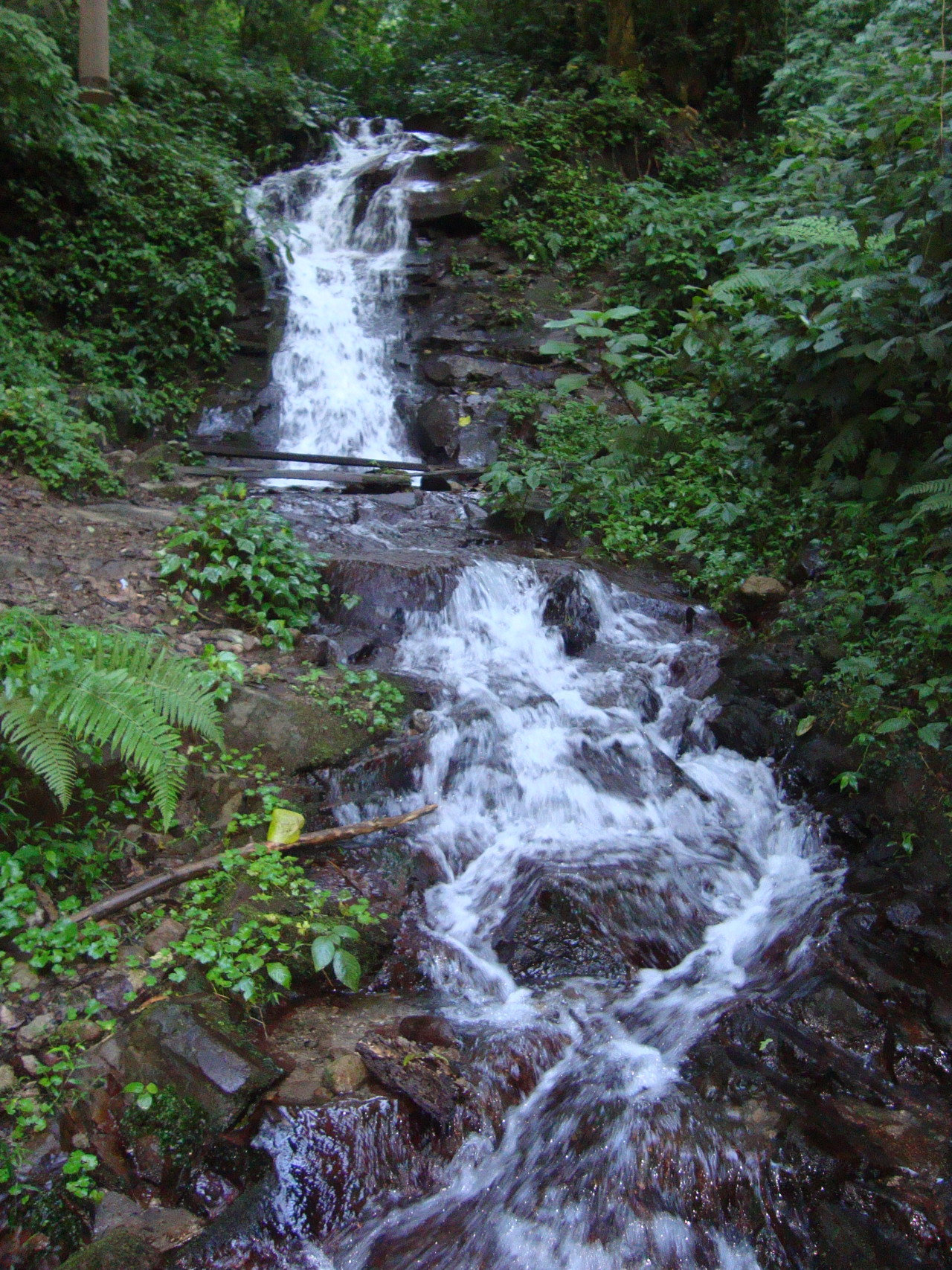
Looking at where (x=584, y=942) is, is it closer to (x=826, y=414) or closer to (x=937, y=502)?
(x=937, y=502)

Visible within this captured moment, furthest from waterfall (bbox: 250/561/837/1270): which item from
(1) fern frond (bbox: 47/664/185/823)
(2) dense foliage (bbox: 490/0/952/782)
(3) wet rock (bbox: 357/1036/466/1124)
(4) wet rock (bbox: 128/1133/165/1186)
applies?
(1) fern frond (bbox: 47/664/185/823)

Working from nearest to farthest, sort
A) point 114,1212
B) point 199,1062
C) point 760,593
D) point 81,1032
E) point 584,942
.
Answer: point 114,1212 < point 199,1062 < point 81,1032 < point 584,942 < point 760,593

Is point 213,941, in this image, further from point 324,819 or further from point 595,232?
point 595,232

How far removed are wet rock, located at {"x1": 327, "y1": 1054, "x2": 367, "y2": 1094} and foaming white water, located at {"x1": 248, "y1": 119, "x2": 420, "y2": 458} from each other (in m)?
8.49

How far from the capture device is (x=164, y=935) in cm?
366

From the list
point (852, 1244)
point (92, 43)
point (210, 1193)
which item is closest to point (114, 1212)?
point (210, 1193)

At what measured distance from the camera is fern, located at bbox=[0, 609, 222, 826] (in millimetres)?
3426

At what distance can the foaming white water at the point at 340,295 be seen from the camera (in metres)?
11.1

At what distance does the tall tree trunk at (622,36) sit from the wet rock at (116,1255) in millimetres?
16884

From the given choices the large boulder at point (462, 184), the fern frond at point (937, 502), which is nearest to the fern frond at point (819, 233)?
the fern frond at point (937, 502)

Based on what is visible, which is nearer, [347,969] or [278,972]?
[278,972]

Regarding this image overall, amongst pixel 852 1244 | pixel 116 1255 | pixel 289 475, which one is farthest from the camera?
pixel 289 475

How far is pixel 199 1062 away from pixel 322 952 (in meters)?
0.70

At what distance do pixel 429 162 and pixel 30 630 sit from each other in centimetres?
1231
